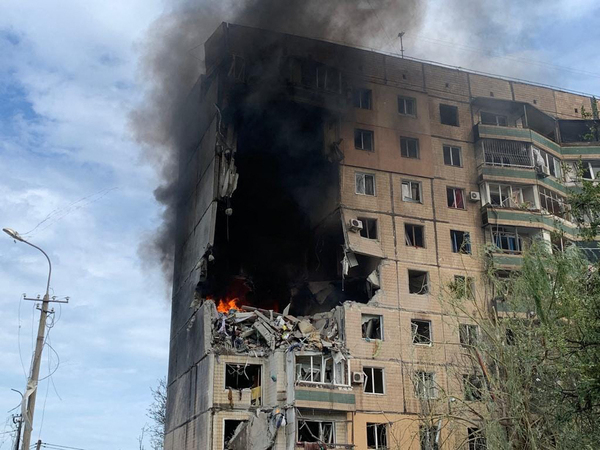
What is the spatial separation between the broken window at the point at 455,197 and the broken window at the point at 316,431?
46.4 ft

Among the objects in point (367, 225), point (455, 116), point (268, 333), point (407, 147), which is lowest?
point (268, 333)

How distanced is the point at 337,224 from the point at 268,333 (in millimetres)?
7321

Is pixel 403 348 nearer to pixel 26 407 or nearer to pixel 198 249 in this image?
pixel 198 249

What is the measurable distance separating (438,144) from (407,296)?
938 centimetres

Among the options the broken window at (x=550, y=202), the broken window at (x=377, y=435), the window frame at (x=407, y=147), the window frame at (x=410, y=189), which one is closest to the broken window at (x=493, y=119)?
the broken window at (x=550, y=202)

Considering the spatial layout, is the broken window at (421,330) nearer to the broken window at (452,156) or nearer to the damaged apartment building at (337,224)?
the damaged apartment building at (337,224)

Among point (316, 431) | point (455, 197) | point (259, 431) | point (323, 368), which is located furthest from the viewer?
point (455, 197)

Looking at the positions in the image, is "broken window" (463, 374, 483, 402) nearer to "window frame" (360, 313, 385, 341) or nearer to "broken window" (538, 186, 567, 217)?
"window frame" (360, 313, 385, 341)

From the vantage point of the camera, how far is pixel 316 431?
99.1 feet

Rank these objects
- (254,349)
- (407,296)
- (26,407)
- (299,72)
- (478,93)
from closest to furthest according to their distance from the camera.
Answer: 1. (26,407)
2. (254,349)
3. (407,296)
4. (299,72)
5. (478,93)

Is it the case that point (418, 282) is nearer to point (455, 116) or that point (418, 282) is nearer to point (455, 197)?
point (455, 197)

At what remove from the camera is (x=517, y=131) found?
3888 centimetres

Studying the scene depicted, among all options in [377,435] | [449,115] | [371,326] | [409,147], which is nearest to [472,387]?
[377,435]

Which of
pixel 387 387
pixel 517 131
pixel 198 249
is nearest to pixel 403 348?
pixel 387 387
